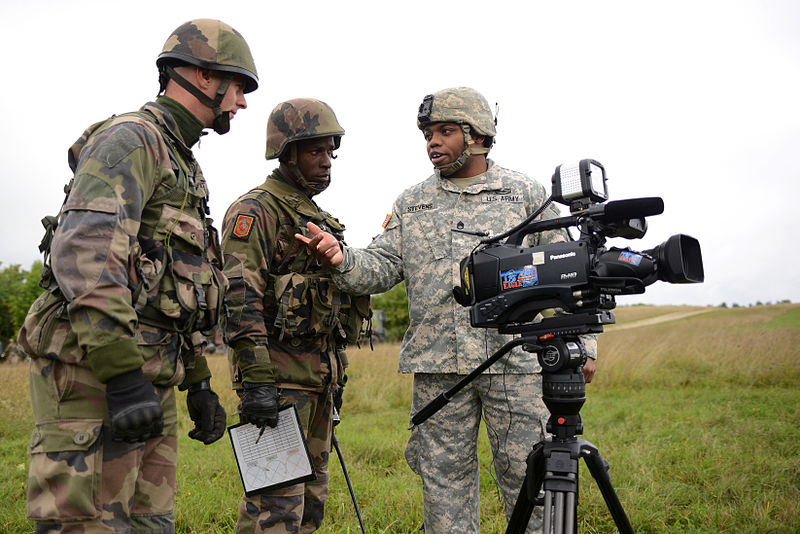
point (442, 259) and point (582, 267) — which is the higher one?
point (442, 259)

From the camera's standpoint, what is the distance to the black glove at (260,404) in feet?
8.52

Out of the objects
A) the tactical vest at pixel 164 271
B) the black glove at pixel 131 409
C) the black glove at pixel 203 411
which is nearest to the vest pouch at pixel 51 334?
the tactical vest at pixel 164 271

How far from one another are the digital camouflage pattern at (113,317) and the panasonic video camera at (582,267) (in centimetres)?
113

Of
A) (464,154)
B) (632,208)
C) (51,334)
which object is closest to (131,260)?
(51,334)

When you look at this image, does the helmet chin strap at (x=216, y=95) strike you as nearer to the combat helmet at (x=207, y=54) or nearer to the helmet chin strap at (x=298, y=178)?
the combat helmet at (x=207, y=54)

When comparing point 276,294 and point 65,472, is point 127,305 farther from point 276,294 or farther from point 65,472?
point 276,294

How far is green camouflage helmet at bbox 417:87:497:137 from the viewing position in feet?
10.2

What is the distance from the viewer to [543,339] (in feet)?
6.90

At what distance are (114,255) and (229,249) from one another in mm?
942

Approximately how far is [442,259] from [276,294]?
88cm

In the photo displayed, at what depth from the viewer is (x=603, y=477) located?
2.05 m

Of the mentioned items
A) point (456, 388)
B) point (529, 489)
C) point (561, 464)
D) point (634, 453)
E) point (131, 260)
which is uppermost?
point (131, 260)

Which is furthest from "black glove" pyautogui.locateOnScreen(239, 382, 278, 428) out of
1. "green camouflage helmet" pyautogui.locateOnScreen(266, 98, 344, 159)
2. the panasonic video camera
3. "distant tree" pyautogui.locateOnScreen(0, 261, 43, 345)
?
"distant tree" pyautogui.locateOnScreen(0, 261, 43, 345)

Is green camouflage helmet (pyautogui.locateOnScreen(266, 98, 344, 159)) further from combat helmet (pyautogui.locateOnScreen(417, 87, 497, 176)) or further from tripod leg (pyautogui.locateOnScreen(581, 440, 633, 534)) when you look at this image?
tripod leg (pyautogui.locateOnScreen(581, 440, 633, 534))
